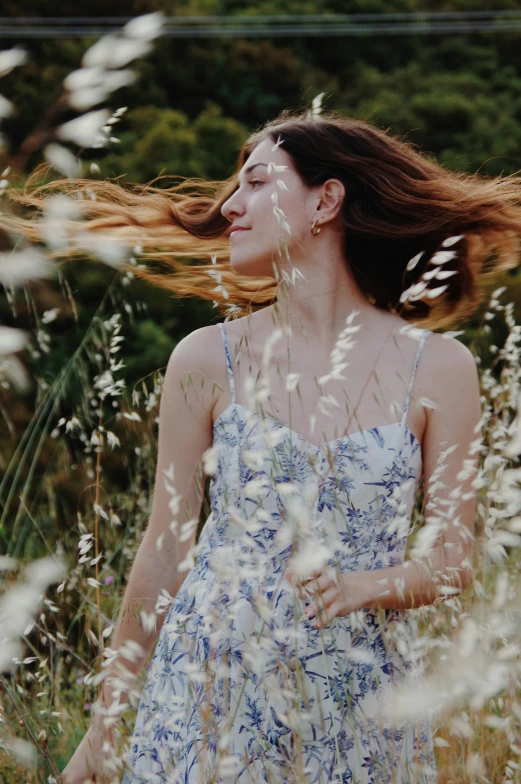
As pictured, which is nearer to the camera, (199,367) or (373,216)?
(199,367)

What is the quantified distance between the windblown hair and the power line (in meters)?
6.98

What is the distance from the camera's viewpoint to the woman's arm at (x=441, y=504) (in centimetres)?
135

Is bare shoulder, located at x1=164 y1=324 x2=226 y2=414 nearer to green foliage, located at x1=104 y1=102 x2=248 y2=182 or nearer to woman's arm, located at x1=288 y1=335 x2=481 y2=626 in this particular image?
woman's arm, located at x1=288 y1=335 x2=481 y2=626

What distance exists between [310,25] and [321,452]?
8.93 m

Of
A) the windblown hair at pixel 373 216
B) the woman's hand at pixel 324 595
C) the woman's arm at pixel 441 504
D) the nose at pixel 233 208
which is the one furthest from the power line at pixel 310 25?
the woman's hand at pixel 324 595

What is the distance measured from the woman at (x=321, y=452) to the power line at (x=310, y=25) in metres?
7.32

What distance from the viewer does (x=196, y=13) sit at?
9.36 metres

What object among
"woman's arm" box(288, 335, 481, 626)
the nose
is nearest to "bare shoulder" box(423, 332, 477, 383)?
"woman's arm" box(288, 335, 481, 626)

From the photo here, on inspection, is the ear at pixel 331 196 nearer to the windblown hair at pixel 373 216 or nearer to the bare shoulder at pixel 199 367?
the windblown hair at pixel 373 216

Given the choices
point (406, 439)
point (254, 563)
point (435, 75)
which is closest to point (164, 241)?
point (406, 439)

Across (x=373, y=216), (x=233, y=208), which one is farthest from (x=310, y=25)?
(x=233, y=208)

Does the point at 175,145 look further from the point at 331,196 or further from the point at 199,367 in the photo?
the point at 199,367

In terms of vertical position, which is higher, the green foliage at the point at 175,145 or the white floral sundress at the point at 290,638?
the white floral sundress at the point at 290,638

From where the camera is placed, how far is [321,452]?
173 centimetres
